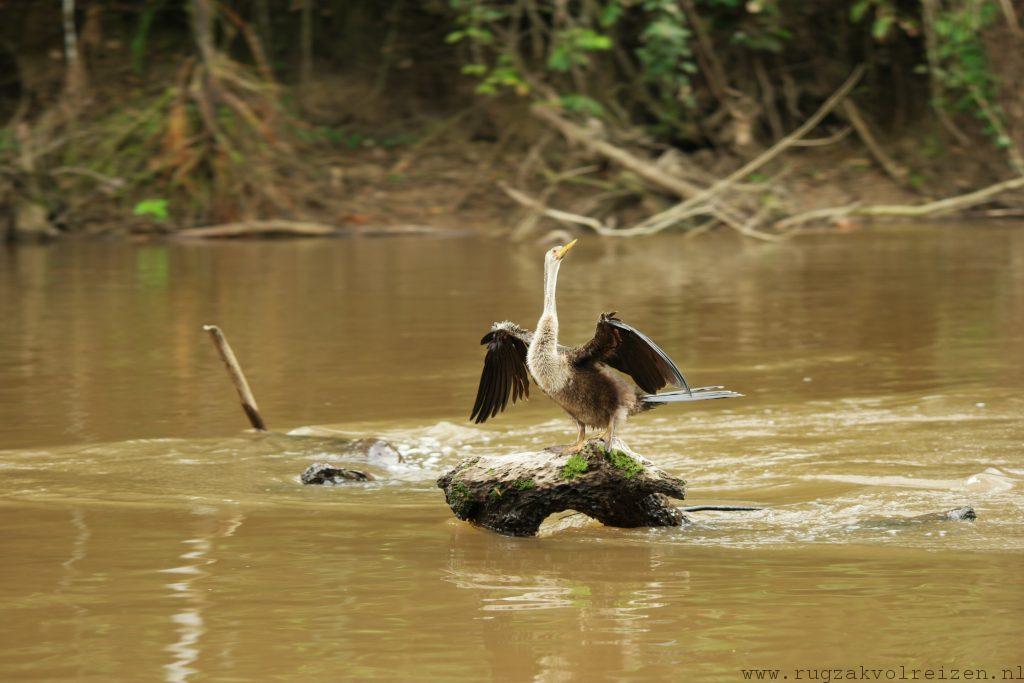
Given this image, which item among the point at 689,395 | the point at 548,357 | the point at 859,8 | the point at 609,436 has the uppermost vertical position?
the point at 859,8

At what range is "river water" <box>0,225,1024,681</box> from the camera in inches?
136

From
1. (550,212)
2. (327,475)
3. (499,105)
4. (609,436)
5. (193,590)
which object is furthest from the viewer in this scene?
(499,105)

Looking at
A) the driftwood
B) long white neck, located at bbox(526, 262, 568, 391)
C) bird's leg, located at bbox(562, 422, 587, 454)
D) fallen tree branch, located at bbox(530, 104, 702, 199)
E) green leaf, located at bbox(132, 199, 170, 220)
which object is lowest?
the driftwood

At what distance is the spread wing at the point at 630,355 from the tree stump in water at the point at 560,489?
298mm

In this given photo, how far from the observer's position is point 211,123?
17312 millimetres

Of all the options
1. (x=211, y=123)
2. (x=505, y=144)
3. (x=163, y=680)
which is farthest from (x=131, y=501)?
(x=505, y=144)

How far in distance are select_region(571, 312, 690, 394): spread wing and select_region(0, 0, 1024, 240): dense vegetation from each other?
10739mm

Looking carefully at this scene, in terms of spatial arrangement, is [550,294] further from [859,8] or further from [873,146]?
[873,146]

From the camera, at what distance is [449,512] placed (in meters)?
5.00

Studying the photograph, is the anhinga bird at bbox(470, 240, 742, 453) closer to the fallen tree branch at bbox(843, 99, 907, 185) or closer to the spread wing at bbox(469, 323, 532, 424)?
the spread wing at bbox(469, 323, 532, 424)

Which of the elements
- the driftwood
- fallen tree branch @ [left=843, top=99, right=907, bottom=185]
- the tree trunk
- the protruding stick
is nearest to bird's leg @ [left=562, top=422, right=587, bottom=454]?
the driftwood

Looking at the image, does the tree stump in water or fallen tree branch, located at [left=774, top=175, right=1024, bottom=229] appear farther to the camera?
fallen tree branch, located at [left=774, top=175, right=1024, bottom=229]

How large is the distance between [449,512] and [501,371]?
59cm

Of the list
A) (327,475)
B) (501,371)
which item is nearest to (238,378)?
(327,475)
